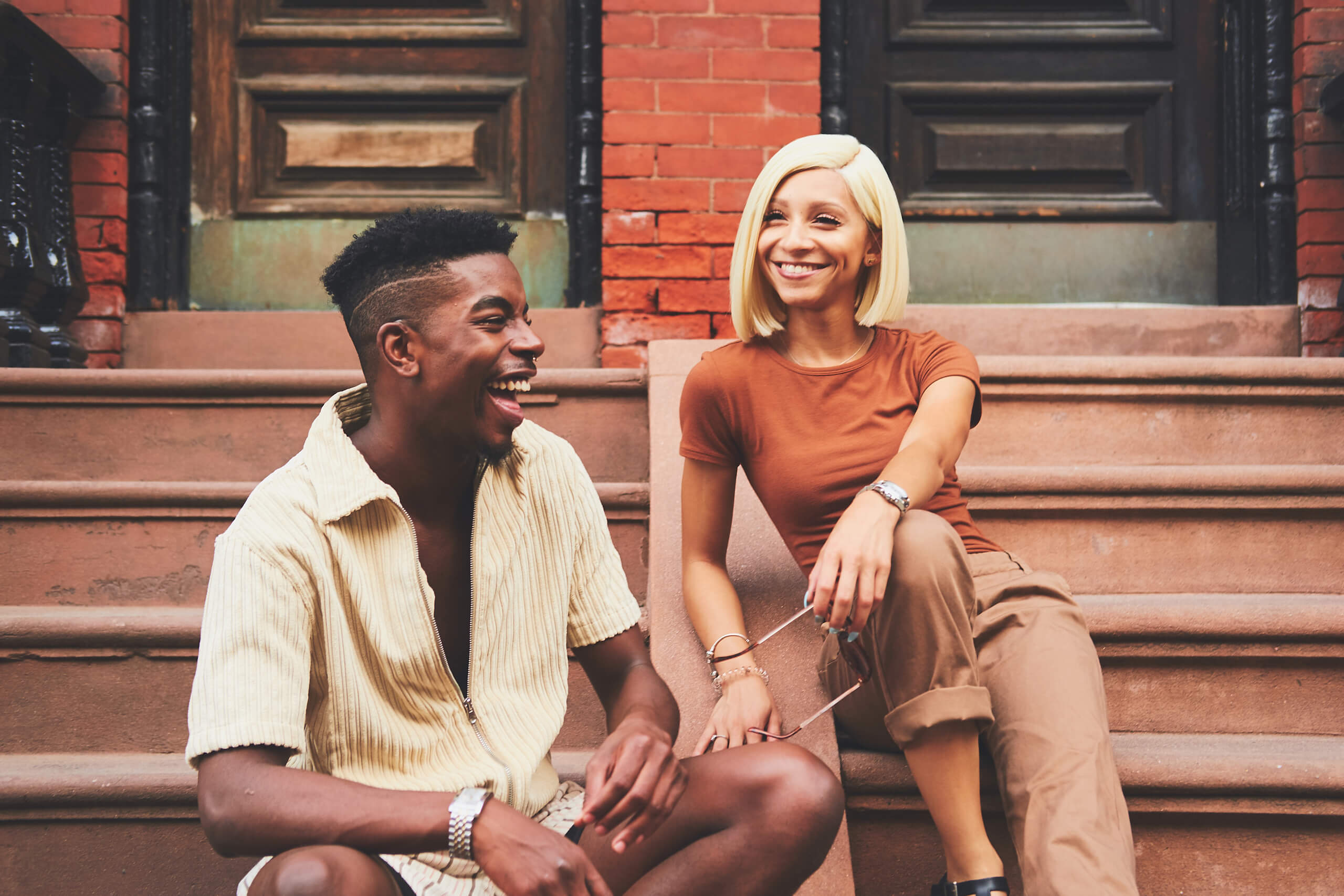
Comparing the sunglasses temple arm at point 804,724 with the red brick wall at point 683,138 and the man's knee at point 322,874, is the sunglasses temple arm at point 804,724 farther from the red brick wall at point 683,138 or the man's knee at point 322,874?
the red brick wall at point 683,138

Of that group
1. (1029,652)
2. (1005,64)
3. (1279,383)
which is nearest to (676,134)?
(1005,64)

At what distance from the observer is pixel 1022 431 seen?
2607mm

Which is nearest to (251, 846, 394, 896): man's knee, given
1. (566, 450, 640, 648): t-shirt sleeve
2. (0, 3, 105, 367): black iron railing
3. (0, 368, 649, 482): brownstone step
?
(566, 450, 640, 648): t-shirt sleeve

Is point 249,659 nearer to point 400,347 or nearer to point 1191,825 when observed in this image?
point 400,347

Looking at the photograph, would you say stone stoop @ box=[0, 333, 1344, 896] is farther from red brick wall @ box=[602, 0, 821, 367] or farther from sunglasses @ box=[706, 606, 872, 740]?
red brick wall @ box=[602, 0, 821, 367]

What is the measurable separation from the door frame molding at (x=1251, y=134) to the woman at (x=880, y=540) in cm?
169

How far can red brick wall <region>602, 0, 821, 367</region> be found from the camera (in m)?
3.24

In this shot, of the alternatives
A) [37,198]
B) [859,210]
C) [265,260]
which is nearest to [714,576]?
[859,210]

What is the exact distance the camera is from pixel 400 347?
1545 mm

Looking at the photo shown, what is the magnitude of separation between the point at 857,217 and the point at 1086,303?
1978 millimetres

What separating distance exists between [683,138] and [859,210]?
1366 mm

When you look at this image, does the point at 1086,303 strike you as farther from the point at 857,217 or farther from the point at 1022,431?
the point at 857,217

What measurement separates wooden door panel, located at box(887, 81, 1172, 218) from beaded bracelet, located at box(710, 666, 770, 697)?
2308 mm

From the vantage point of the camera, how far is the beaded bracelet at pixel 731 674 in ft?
6.09
